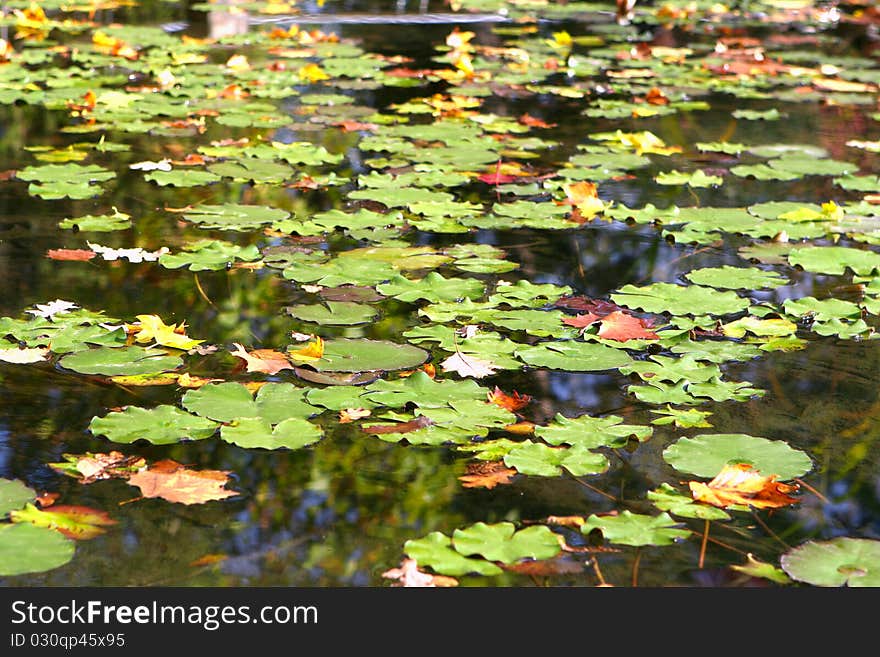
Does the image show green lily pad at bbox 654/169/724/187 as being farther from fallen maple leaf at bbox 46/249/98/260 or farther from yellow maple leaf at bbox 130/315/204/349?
yellow maple leaf at bbox 130/315/204/349

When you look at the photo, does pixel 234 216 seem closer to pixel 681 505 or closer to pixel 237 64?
pixel 681 505

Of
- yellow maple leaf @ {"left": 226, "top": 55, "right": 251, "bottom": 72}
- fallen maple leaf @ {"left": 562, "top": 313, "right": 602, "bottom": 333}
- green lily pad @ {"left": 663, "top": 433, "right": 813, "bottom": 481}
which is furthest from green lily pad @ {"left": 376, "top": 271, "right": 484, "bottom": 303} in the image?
yellow maple leaf @ {"left": 226, "top": 55, "right": 251, "bottom": 72}

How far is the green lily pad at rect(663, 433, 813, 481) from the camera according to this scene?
216 cm

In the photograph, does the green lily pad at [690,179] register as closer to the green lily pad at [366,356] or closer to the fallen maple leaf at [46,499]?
the green lily pad at [366,356]

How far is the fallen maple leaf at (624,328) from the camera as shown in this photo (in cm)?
276

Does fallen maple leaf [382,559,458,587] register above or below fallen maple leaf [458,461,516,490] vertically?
below

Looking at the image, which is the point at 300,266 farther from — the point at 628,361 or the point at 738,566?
the point at 738,566

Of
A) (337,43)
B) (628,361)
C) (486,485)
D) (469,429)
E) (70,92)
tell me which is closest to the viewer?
(486,485)

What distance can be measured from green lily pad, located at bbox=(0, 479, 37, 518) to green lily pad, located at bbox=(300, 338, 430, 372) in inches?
26.9

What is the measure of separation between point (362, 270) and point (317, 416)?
0.87m

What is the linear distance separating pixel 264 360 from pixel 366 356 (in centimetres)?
21

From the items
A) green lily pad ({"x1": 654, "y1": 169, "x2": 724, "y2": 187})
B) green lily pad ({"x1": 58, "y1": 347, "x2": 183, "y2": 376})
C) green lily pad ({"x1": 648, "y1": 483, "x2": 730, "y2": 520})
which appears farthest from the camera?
green lily pad ({"x1": 654, "y1": 169, "x2": 724, "y2": 187})

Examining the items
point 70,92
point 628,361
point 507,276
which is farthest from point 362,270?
point 70,92

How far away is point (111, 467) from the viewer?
6.90 feet
